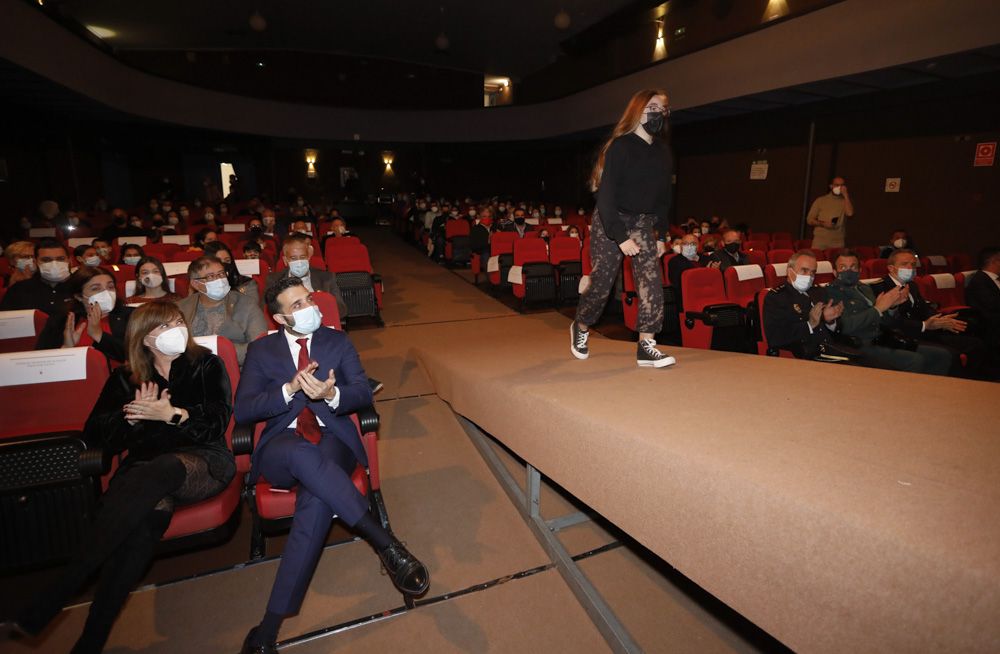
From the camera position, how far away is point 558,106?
1468 cm

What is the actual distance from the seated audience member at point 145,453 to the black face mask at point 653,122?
2262 mm

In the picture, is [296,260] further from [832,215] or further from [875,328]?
[832,215]

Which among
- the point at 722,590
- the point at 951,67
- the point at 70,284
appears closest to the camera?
the point at 722,590

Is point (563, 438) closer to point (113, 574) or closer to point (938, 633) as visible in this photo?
point (938, 633)

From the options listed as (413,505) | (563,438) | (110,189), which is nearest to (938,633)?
(563,438)

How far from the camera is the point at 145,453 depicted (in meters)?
2.02

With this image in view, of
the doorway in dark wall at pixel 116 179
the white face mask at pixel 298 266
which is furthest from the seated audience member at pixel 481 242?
the doorway in dark wall at pixel 116 179

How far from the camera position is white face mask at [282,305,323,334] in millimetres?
2166

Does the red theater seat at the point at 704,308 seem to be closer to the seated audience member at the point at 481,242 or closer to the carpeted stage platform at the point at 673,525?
the carpeted stage platform at the point at 673,525

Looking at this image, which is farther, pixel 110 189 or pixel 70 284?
pixel 110 189

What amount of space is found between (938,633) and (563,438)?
1.19 m

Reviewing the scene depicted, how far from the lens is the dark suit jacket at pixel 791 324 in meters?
3.38

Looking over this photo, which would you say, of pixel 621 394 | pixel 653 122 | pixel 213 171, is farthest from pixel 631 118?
pixel 213 171

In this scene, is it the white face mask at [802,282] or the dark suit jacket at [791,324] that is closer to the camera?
the dark suit jacket at [791,324]
